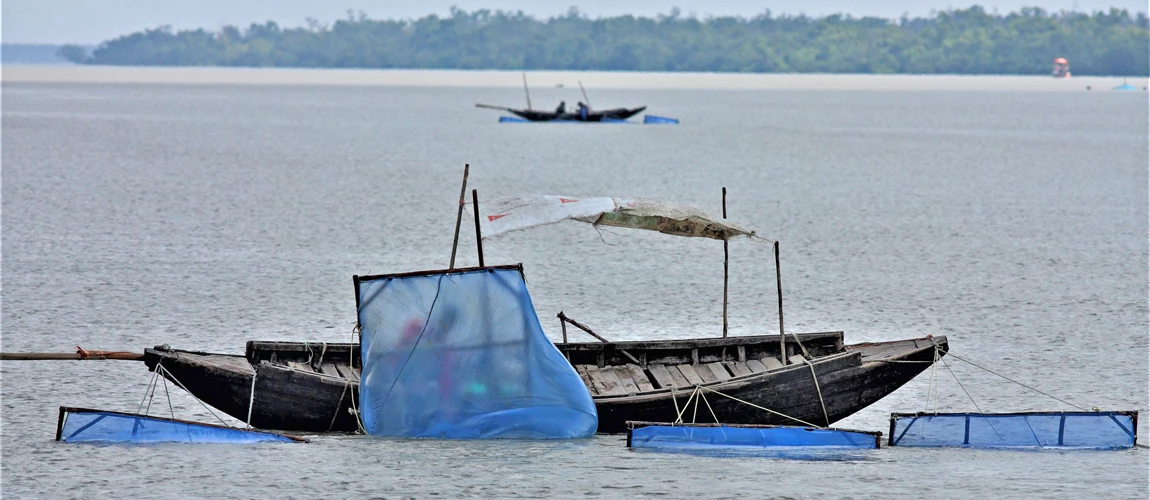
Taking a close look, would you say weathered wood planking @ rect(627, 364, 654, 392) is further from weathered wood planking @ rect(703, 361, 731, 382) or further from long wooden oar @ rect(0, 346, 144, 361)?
long wooden oar @ rect(0, 346, 144, 361)

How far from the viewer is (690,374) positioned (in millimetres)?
15914

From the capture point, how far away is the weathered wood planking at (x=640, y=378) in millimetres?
15698

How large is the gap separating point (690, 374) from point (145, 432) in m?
5.92

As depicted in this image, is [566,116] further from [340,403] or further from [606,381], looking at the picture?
[340,403]

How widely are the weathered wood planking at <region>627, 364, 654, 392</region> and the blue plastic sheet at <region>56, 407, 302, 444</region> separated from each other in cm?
385

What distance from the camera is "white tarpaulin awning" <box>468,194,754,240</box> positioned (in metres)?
15.5

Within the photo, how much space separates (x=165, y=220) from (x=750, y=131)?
5734 centimetres

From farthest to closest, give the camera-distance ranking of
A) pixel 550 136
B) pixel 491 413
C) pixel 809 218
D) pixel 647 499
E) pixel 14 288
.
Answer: pixel 550 136 → pixel 809 218 → pixel 14 288 → pixel 491 413 → pixel 647 499

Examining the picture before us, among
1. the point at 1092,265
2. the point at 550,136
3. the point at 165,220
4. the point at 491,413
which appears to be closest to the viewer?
the point at 491,413

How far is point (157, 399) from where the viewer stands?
1703cm

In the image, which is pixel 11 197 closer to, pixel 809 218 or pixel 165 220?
pixel 165 220

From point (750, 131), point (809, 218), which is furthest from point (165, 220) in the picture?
point (750, 131)

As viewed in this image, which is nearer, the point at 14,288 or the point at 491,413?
the point at 491,413

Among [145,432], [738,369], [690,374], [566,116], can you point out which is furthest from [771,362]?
[566,116]
